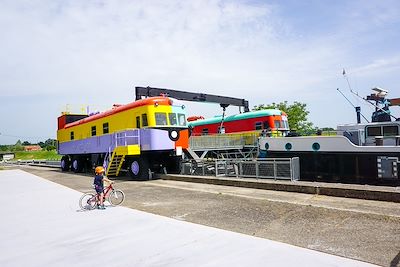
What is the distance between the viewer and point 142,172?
659 inches

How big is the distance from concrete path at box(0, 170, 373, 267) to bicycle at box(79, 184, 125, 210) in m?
0.70

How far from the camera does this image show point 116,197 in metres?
9.73

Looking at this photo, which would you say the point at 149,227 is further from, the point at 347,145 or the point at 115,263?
the point at 347,145

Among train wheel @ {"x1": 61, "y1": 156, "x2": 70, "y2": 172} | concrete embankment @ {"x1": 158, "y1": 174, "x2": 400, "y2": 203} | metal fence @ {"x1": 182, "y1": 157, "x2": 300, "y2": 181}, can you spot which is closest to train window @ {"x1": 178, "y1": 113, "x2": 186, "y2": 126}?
metal fence @ {"x1": 182, "y1": 157, "x2": 300, "y2": 181}

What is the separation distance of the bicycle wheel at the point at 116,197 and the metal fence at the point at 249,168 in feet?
17.6

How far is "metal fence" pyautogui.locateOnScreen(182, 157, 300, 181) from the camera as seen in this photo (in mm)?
12892

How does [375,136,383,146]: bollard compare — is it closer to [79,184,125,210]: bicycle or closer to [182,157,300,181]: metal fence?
[182,157,300,181]: metal fence

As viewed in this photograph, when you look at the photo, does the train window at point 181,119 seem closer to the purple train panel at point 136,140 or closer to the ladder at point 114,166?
the purple train panel at point 136,140

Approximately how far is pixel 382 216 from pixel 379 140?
706 cm

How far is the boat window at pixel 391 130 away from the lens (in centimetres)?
1355

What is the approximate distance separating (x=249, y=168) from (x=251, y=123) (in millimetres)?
11613

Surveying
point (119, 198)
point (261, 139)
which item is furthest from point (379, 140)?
point (119, 198)

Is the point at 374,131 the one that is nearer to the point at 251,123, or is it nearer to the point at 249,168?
the point at 249,168

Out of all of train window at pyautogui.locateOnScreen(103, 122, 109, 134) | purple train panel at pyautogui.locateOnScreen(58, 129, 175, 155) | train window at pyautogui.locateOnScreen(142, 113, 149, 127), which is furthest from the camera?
train window at pyautogui.locateOnScreen(103, 122, 109, 134)
